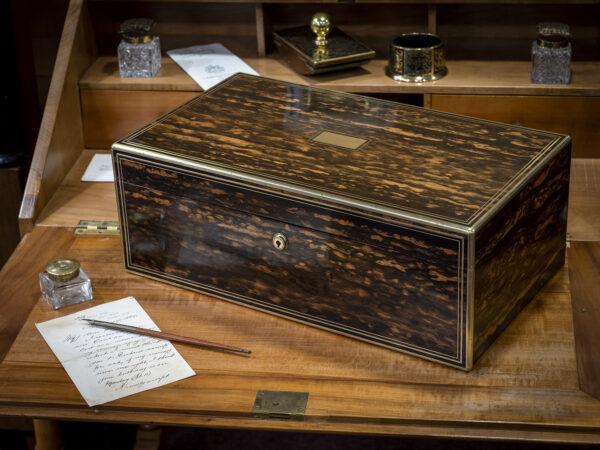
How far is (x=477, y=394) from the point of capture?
1.32 metres

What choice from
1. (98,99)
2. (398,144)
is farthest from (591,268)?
(98,99)

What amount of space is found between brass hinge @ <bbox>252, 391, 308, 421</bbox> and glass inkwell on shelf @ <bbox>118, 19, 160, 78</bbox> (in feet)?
3.33

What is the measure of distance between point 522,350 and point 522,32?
102 cm

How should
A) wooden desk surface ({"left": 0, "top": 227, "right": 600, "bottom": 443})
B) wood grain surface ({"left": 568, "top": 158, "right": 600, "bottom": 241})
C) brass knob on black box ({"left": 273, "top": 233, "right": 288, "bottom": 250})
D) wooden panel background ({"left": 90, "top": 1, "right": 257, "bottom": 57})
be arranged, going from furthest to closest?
wooden panel background ({"left": 90, "top": 1, "right": 257, "bottom": 57}), wood grain surface ({"left": 568, "top": 158, "right": 600, "bottom": 241}), brass knob on black box ({"left": 273, "top": 233, "right": 288, "bottom": 250}), wooden desk surface ({"left": 0, "top": 227, "right": 600, "bottom": 443})

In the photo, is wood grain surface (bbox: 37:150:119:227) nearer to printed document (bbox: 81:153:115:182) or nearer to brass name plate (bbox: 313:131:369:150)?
printed document (bbox: 81:153:115:182)

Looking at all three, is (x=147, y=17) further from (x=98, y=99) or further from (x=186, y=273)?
(x=186, y=273)

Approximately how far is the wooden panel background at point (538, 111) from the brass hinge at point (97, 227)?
2.50ft

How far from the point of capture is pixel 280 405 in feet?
4.30

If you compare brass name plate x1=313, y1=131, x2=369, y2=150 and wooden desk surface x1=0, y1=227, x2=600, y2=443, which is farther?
brass name plate x1=313, y1=131, x2=369, y2=150

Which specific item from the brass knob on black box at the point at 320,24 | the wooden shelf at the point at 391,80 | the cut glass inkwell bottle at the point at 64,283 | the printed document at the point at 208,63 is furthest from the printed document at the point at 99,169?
the brass knob on black box at the point at 320,24

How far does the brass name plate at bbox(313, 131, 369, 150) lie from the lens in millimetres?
1552

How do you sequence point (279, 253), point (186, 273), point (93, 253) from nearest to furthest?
point (279, 253) < point (186, 273) < point (93, 253)

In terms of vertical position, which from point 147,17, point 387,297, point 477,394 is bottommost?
point 477,394

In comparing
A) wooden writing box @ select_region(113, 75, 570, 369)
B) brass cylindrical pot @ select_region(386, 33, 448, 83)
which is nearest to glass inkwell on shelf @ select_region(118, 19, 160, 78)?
wooden writing box @ select_region(113, 75, 570, 369)
